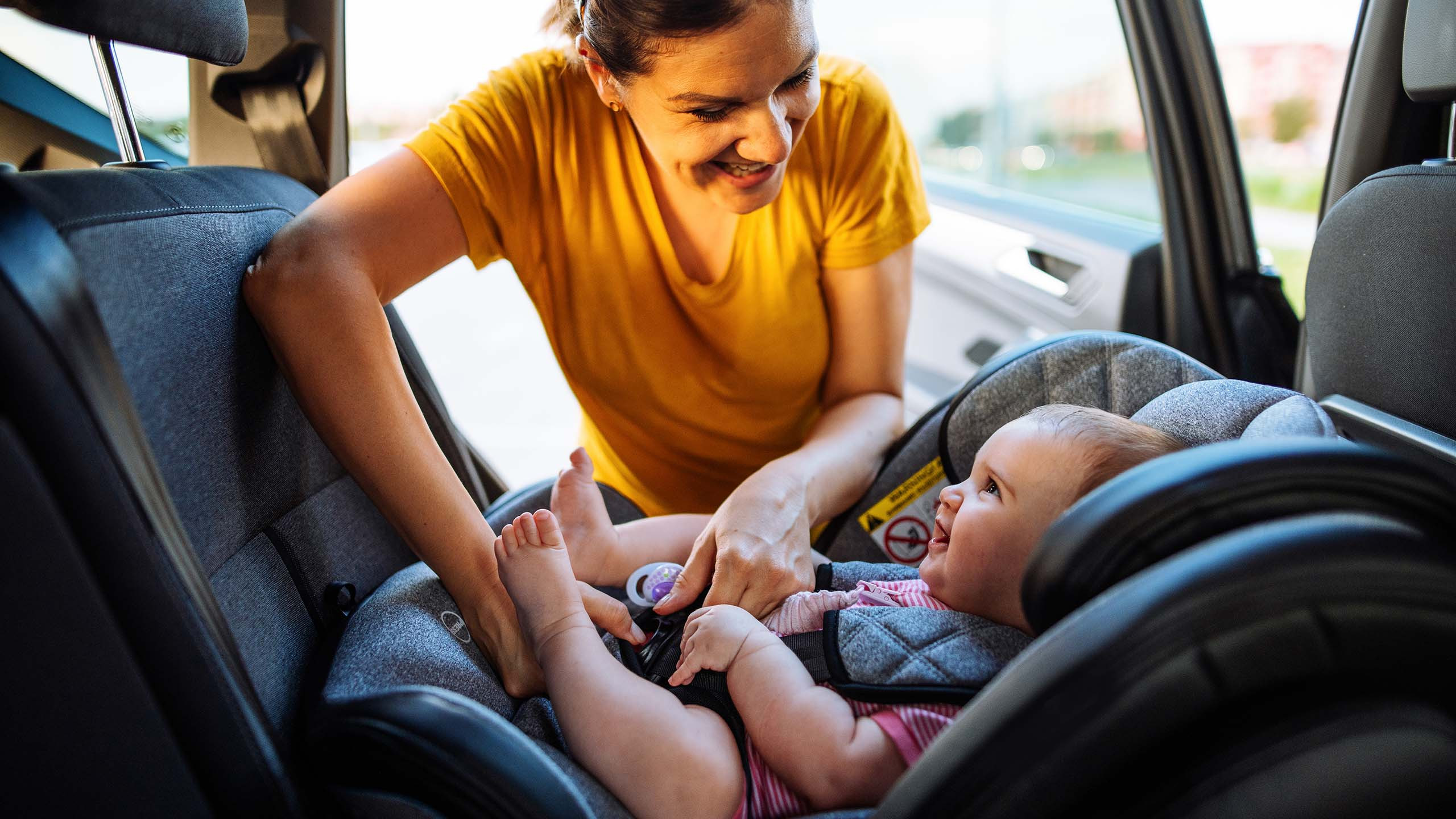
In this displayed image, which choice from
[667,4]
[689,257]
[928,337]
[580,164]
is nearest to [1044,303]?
[928,337]

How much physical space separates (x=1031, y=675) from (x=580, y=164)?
3.21 ft

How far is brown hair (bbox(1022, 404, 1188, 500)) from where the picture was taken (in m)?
0.91

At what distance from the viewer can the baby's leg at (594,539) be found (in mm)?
1161

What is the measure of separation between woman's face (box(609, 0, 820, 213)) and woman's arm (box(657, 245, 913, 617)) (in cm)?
29

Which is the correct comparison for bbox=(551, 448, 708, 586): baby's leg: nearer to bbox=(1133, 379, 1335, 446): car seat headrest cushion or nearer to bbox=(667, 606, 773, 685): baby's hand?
bbox=(667, 606, 773, 685): baby's hand

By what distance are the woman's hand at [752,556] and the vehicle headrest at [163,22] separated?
78cm

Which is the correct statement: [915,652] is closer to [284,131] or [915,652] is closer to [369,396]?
[369,396]

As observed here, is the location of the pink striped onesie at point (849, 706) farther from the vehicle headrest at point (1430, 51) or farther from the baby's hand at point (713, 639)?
the vehicle headrest at point (1430, 51)

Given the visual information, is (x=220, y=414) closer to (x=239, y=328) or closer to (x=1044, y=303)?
(x=239, y=328)

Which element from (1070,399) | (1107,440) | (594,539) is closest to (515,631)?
(594,539)

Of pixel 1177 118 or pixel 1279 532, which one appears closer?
pixel 1279 532

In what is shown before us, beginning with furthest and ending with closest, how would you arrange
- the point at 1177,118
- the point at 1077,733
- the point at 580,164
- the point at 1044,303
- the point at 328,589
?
the point at 1044,303 → the point at 1177,118 → the point at 580,164 → the point at 328,589 → the point at 1077,733

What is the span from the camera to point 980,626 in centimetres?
93

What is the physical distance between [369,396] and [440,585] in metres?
0.24
